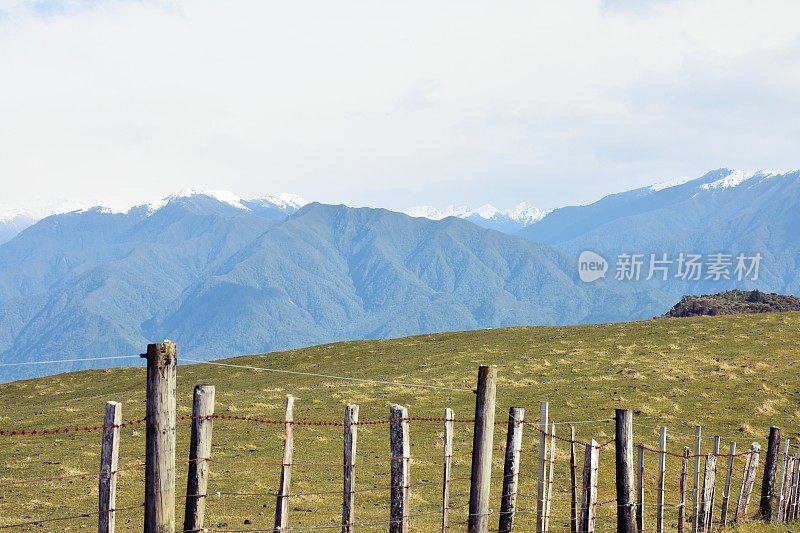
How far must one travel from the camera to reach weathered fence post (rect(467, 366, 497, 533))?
53.1 feet

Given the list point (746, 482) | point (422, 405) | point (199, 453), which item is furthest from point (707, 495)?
point (422, 405)

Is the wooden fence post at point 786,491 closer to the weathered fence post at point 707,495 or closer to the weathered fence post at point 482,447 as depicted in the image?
the weathered fence post at point 707,495

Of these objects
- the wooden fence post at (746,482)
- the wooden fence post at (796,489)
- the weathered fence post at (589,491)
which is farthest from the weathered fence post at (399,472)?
the wooden fence post at (796,489)

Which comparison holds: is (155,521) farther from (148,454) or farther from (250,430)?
(250,430)

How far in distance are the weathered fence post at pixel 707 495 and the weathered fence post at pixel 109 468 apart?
55.1 feet

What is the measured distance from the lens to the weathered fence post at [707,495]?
24.5m

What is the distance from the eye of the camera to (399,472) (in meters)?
16.7

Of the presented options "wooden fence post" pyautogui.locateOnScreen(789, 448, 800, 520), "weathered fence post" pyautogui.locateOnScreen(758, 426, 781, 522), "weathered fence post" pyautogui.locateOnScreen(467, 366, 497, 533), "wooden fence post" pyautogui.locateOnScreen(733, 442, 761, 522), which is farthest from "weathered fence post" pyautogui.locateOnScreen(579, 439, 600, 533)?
"wooden fence post" pyautogui.locateOnScreen(789, 448, 800, 520)

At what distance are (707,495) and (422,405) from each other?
90.9ft

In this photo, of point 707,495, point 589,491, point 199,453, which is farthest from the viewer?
point 707,495

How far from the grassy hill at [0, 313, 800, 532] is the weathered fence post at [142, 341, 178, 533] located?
15.4 feet

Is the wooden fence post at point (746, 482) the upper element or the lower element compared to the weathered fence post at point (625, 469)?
lower

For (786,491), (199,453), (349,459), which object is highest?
(199,453)

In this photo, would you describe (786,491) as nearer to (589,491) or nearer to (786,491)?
(786,491)
